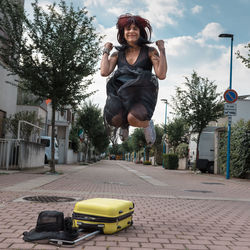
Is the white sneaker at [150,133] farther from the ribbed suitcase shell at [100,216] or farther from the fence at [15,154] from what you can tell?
the fence at [15,154]

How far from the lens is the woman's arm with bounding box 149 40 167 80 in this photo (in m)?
2.94

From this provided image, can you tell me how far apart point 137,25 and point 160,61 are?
1.31 ft

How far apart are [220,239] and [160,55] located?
7.73 ft

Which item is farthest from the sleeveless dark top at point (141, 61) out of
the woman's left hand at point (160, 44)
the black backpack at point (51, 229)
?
the black backpack at point (51, 229)

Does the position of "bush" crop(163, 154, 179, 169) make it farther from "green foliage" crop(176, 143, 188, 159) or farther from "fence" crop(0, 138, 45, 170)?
"fence" crop(0, 138, 45, 170)

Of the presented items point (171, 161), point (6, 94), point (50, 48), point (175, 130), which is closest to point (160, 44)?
point (50, 48)

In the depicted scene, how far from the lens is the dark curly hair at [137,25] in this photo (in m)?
2.96

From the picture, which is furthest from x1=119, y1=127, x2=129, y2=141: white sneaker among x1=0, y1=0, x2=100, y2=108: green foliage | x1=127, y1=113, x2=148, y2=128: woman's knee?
x1=0, y1=0, x2=100, y2=108: green foliage

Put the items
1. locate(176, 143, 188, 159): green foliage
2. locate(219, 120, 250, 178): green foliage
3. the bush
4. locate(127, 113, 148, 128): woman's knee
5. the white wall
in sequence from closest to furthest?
locate(127, 113, 148, 128): woman's knee → the white wall → locate(219, 120, 250, 178): green foliage → the bush → locate(176, 143, 188, 159): green foliage

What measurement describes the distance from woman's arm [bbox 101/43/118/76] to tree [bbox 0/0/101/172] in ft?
37.5

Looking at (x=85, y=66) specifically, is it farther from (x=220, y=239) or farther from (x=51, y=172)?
(x=220, y=239)

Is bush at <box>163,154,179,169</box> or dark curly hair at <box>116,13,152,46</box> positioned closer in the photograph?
dark curly hair at <box>116,13,152,46</box>

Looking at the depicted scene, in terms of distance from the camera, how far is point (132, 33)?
2.94m

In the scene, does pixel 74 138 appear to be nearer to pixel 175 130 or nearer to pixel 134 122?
pixel 175 130
